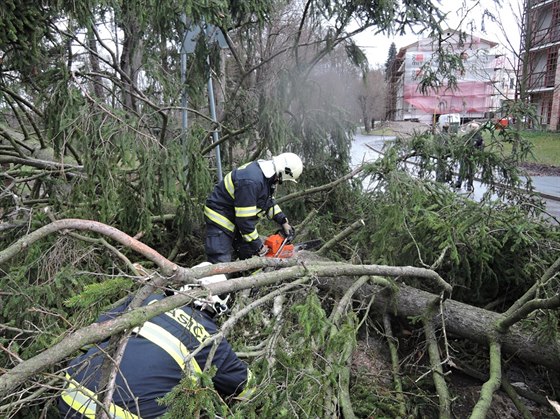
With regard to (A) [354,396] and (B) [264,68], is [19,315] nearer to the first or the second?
(A) [354,396]

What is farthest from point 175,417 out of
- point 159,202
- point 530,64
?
point 530,64

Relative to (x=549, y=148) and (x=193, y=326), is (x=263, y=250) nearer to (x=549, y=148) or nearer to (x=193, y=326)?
(x=193, y=326)

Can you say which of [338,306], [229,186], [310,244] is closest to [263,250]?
[310,244]

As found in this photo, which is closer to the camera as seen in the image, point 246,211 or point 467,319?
point 467,319

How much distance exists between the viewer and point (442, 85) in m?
4.86

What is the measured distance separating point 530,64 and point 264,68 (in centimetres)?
649

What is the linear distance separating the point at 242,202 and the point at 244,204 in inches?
1.0

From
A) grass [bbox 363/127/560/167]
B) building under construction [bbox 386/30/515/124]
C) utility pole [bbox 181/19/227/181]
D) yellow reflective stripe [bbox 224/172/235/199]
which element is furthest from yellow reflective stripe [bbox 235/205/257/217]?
grass [bbox 363/127/560/167]

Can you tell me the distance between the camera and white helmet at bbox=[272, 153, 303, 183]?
3.74 metres

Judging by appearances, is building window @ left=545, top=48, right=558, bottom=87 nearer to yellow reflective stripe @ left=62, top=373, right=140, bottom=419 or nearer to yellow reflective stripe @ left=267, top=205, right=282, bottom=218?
yellow reflective stripe @ left=267, top=205, right=282, bottom=218

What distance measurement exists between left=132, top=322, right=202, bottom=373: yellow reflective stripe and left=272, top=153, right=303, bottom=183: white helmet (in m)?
2.31

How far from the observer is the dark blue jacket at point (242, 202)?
3.63m

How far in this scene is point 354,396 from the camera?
8.20ft

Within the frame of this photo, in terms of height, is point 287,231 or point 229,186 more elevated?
point 229,186
